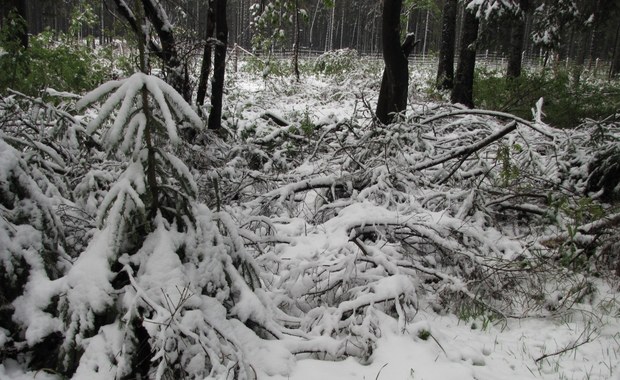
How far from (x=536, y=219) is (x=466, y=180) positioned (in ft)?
2.46

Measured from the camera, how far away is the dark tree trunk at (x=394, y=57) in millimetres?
5949

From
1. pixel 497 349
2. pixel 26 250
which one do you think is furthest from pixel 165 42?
pixel 497 349

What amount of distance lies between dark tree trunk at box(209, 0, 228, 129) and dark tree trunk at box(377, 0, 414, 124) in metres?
2.33

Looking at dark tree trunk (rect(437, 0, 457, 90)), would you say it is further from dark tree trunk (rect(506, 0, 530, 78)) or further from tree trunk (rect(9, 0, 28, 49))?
tree trunk (rect(9, 0, 28, 49))

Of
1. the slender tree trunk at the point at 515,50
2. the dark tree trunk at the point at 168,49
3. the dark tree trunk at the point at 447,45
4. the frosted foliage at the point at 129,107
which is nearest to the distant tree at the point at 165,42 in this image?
the dark tree trunk at the point at 168,49

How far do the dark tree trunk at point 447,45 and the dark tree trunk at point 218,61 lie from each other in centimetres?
866

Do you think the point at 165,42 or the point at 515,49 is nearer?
the point at 165,42

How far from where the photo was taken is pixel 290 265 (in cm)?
300

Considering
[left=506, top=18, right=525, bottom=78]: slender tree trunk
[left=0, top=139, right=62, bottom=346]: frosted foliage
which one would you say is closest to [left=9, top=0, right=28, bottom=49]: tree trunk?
[left=0, top=139, right=62, bottom=346]: frosted foliage

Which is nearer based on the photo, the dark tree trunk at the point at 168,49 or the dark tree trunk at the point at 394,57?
the dark tree trunk at the point at 168,49

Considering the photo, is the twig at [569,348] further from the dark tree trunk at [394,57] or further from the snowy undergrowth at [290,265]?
the dark tree trunk at [394,57]

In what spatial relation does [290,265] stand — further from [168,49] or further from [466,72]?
[466,72]

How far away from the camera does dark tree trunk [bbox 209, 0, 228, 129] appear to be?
6016 millimetres

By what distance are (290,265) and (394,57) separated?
414cm
